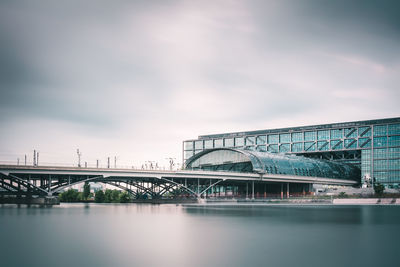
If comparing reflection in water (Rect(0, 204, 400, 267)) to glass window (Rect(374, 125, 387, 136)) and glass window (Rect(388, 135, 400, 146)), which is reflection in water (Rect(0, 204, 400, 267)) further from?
glass window (Rect(374, 125, 387, 136))

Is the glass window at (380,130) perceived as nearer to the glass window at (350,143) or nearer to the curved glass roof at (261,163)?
the glass window at (350,143)

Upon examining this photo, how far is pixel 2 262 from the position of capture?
72.8 ft

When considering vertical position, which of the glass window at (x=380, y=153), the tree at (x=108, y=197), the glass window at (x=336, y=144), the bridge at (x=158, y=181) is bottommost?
the tree at (x=108, y=197)

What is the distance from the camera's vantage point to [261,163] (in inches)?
5655

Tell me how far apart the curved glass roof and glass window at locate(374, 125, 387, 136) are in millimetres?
21081

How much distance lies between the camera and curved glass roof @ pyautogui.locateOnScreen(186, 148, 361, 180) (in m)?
147

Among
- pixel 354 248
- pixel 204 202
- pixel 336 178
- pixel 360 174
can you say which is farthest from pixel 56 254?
pixel 360 174

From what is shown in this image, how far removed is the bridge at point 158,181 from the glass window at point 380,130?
2275 cm

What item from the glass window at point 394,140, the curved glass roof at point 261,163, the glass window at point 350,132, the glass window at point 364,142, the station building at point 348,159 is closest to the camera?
the curved glass roof at point 261,163

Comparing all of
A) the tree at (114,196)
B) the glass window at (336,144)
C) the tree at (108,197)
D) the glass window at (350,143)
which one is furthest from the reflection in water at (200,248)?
the glass window at (336,144)

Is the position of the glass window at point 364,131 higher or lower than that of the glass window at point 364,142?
higher

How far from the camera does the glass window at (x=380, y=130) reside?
7160 inches

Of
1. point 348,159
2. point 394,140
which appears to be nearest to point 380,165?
point 394,140

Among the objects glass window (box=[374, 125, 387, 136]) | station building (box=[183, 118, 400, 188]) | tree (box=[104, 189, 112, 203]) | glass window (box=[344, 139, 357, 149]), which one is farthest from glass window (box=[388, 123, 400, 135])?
tree (box=[104, 189, 112, 203])
